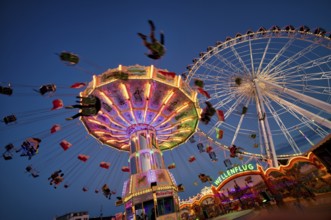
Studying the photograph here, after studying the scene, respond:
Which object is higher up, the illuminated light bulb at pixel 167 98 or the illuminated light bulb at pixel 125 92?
the illuminated light bulb at pixel 125 92

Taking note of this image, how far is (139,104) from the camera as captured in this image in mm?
20672

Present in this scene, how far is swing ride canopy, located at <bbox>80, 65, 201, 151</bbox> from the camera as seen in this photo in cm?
1850

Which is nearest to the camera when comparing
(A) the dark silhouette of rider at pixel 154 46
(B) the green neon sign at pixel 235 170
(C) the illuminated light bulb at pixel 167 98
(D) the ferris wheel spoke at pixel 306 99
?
(A) the dark silhouette of rider at pixel 154 46

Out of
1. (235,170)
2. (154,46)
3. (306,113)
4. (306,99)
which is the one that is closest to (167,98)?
(154,46)

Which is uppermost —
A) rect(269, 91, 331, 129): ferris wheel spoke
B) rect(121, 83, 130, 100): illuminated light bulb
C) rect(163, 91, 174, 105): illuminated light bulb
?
rect(121, 83, 130, 100): illuminated light bulb

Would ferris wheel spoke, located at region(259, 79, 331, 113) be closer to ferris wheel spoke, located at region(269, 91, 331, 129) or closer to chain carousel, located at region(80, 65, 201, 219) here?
ferris wheel spoke, located at region(269, 91, 331, 129)

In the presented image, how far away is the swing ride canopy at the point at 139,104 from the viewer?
1850 centimetres

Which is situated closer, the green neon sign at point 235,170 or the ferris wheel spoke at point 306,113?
the ferris wheel spoke at point 306,113

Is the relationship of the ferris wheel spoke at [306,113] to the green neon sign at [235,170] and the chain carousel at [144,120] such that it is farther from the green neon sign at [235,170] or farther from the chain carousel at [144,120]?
the chain carousel at [144,120]

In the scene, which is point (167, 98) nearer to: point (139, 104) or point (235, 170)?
point (139, 104)

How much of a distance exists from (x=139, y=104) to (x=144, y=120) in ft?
7.95

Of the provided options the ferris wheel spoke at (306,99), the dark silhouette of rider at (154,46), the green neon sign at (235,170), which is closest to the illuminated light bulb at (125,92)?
the dark silhouette of rider at (154,46)

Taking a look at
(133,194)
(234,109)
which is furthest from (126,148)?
(234,109)

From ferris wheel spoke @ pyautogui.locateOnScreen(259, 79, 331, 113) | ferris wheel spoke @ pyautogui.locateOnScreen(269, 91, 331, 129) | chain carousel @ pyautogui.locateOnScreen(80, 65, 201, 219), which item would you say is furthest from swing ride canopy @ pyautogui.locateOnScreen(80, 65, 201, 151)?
ferris wheel spoke @ pyautogui.locateOnScreen(269, 91, 331, 129)
